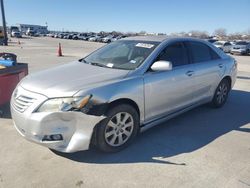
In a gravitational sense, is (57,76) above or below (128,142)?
above

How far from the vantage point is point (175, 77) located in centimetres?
425

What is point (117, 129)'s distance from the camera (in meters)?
3.60

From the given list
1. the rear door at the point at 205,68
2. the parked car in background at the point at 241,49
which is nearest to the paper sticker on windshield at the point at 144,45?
the rear door at the point at 205,68

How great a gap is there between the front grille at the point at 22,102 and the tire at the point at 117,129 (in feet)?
2.94

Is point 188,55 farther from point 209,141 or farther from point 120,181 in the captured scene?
point 120,181

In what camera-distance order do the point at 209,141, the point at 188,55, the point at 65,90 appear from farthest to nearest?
1. the point at 188,55
2. the point at 209,141
3. the point at 65,90

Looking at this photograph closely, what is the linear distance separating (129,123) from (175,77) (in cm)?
115

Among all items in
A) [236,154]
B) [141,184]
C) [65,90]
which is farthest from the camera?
[236,154]

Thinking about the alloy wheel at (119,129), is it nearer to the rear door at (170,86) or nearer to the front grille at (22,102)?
the rear door at (170,86)

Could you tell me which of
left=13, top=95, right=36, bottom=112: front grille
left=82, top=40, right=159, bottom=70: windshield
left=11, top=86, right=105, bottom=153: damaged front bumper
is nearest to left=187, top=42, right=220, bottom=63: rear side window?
left=82, top=40, right=159, bottom=70: windshield

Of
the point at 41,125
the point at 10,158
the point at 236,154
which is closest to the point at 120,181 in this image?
the point at 41,125

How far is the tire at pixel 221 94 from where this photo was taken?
5629 mm

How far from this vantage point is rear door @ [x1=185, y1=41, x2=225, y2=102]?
4.83 m

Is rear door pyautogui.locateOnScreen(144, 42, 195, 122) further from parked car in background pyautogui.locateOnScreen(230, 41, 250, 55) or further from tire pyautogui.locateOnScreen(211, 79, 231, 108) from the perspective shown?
parked car in background pyautogui.locateOnScreen(230, 41, 250, 55)
